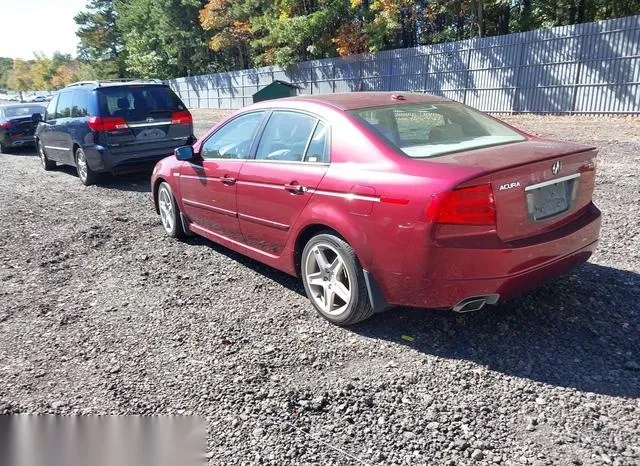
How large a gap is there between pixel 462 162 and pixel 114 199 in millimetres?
6857

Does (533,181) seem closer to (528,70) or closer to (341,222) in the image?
(341,222)

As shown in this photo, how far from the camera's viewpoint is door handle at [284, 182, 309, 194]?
12.3ft

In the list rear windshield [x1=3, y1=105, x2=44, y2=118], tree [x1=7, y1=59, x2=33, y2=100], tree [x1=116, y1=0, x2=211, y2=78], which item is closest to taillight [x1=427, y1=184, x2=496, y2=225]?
rear windshield [x1=3, y1=105, x2=44, y2=118]

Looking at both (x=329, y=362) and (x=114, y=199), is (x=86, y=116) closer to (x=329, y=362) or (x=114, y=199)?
(x=114, y=199)

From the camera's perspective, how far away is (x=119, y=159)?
882cm

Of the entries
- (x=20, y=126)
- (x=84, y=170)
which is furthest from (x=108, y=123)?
(x=20, y=126)

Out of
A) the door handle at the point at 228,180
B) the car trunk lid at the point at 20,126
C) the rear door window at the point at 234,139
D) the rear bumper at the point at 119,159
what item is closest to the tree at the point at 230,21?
the car trunk lid at the point at 20,126

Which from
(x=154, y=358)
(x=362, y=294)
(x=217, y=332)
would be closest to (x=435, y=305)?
(x=362, y=294)

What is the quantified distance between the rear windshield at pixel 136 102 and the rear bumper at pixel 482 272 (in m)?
7.10

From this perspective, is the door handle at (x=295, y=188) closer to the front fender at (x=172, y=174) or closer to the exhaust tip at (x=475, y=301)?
the exhaust tip at (x=475, y=301)

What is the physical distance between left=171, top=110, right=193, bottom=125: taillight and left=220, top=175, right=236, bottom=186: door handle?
509cm

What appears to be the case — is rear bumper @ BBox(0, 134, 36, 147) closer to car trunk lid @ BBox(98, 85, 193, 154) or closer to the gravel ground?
car trunk lid @ BBox(98, 85, 193, 154)

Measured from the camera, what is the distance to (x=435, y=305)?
3.16 metres

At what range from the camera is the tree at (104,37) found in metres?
56.9
